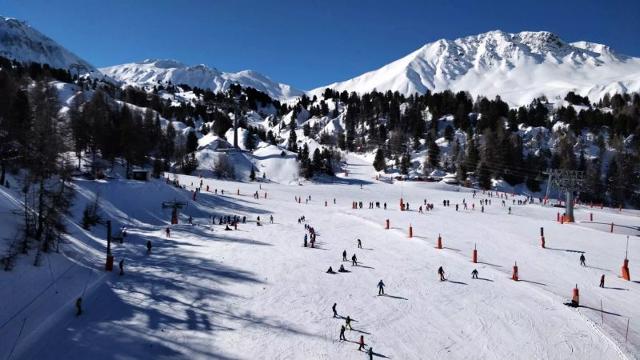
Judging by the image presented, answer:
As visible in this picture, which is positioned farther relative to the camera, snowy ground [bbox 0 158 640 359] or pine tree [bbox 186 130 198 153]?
pine tree [bbox 186 130 198 153]

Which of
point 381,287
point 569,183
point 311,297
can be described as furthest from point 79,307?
point 569,183

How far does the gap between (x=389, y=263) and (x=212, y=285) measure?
11.8 m

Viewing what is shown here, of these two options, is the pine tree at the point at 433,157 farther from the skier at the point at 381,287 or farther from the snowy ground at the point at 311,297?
the skier at the point at 381,287

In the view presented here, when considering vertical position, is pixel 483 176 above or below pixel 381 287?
above

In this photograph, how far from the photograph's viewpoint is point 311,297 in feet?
73.8

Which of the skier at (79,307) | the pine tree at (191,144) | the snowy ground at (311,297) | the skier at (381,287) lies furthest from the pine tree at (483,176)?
the skier at (79,307)

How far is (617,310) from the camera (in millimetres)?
22547

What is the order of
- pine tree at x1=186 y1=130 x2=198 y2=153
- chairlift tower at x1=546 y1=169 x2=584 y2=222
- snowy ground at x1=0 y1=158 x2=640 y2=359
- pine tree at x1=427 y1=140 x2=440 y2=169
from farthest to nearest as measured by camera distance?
pine tree at x1=427 y1=140 x2=440 y2=169 → pine tree at x1=186 y1=130 x2=198 y2=153 → chairlift tower at x1=546 y1=169 x2=584 y2=222 → snowy ground at x1=0 y1=158 x2=640 y2=359

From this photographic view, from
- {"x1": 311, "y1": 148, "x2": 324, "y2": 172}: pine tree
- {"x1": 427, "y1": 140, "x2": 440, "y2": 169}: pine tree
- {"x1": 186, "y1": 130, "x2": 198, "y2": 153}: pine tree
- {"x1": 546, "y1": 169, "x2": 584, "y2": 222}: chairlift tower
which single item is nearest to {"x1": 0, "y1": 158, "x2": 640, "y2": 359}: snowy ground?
{"x1": 546, "y1": 169, "x2": 584, "y2": 222}: chairlift tower

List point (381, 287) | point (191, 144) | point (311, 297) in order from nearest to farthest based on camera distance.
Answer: point (311, 297), point (381, 287), point (191, 144)

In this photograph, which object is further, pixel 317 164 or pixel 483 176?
pixel 317 164

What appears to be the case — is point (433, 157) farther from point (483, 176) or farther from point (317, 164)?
point (317, 164)

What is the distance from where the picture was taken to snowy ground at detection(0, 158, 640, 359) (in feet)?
56.5

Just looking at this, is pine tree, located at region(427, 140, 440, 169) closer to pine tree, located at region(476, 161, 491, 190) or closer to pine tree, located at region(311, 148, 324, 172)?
pine tree, located at region(476, 161, 491, 190)
